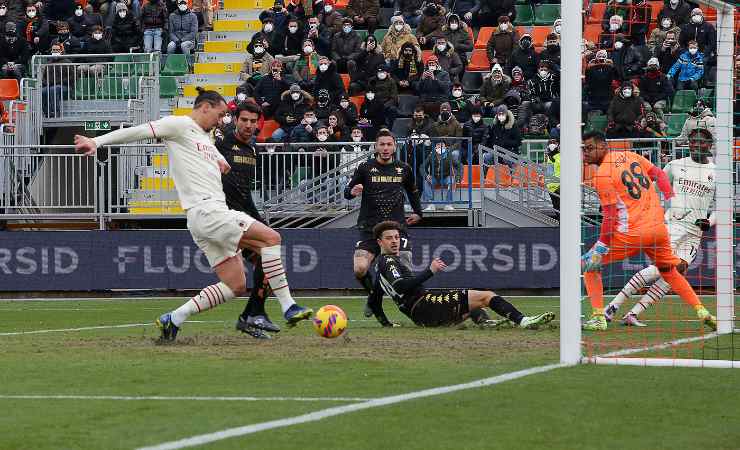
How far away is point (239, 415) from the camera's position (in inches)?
278

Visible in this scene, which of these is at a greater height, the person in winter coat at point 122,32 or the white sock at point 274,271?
the person in winter coat at point 122,32

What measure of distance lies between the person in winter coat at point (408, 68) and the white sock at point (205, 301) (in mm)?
16054

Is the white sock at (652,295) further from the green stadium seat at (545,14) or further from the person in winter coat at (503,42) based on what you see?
the green stadium seat at (545,14)

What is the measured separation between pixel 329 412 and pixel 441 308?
20.6 ft

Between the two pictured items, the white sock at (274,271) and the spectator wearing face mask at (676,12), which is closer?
the white sock at (274,271)

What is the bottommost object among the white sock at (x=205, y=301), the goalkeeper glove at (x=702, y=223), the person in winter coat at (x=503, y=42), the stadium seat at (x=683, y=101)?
the white sock at (x=205, y=301)

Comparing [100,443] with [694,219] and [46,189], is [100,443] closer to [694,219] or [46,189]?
[694,219]

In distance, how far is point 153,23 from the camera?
30922mm

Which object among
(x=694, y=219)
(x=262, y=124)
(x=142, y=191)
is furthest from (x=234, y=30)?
(x=694, y=219)

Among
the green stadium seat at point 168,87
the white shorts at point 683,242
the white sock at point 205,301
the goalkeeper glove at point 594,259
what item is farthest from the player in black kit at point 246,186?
the green stadium seat at point 168,87

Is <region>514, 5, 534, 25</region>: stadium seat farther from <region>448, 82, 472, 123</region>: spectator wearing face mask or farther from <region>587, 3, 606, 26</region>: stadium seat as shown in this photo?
<region>448, 82, 472, 123</region>: spectator wearing face mask

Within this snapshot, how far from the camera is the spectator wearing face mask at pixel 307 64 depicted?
28.1 metres

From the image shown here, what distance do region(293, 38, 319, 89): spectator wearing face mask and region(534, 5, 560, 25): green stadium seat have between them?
4726mm

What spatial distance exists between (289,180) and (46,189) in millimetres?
4281
